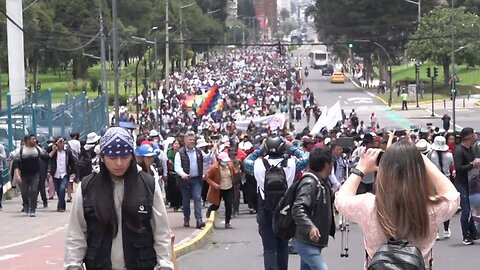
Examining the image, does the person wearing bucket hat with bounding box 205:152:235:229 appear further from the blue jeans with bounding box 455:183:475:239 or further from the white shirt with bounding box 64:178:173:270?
the white shirt with bounding box 64:178:173:270

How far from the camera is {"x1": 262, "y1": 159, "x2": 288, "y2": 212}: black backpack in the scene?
11.1 meters

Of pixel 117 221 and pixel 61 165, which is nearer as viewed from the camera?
pixel 117 221

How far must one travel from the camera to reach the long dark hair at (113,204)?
609cm

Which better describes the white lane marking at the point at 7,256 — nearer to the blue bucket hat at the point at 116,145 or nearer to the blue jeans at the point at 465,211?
the blue jeans at the point at 465,211

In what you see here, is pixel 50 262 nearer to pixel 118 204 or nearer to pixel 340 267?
pixel 340 267

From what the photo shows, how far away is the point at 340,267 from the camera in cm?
1390

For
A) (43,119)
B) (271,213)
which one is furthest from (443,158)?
(43,119)

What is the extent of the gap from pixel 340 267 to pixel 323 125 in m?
17.8

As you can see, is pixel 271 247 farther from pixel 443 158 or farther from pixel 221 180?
pixel 221 180

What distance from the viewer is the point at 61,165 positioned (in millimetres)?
21719

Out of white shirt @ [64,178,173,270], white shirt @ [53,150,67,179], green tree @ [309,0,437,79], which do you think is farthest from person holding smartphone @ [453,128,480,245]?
green tree @ [309,0,437,79]

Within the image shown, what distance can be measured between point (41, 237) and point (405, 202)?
1217 centimetres

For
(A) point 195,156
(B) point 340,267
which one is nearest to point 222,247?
(A) point 195,156

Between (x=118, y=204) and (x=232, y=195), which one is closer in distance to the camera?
(x=118, y=204)
